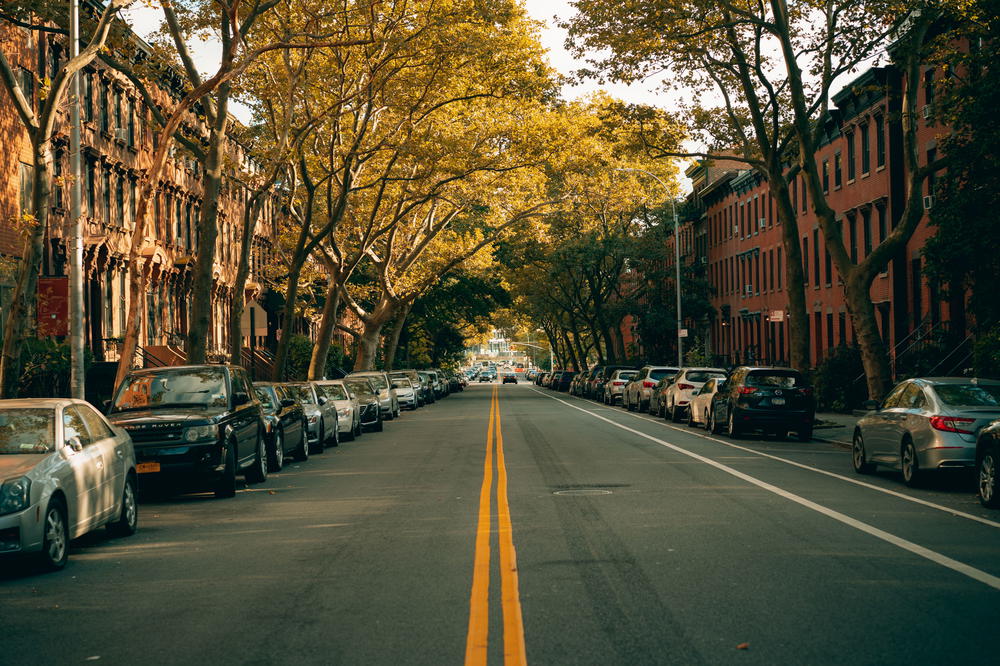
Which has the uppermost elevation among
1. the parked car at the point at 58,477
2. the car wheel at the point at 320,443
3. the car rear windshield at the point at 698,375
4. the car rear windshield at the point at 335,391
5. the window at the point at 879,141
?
the window at the point at 879,141

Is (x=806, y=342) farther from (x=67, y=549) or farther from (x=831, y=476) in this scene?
(x=67, y=549)

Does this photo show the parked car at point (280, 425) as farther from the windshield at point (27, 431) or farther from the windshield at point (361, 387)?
the windshield at point (361, 387)

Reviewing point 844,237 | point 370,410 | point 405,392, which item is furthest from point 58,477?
point 844,237

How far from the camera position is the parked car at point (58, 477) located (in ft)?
31.2

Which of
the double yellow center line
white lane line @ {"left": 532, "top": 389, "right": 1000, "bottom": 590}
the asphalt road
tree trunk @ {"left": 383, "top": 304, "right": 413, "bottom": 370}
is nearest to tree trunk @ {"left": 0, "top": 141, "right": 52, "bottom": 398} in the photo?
the asphalt road

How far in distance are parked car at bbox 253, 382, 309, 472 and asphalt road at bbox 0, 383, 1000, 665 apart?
8.49 feet

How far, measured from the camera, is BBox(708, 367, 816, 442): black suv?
26062 millimetres

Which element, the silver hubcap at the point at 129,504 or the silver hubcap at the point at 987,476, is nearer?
the silver hubcap at the point at 129,504

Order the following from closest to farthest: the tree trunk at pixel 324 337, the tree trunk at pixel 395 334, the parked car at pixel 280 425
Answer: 1. the parked car at pixel 280 425
2. the tree trunk at pixel 324 337
3. the tree trunk at pixel 395 334

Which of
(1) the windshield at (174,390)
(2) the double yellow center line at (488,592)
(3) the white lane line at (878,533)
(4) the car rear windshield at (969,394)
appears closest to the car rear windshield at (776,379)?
(3) the white lane line at (878,533)

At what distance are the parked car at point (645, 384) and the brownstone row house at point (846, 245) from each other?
4176mm

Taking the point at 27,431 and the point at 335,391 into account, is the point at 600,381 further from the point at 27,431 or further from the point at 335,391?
the point at 27,431

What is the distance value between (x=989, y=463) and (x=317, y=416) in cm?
1436

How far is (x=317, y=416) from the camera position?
24.3m
